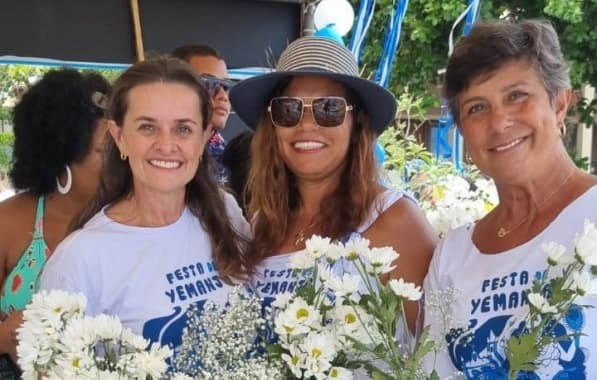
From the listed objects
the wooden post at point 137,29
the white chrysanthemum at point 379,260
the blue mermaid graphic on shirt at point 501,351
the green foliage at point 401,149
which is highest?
the wooden post at point 137,29

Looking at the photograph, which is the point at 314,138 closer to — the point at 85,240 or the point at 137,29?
the point at 85,240

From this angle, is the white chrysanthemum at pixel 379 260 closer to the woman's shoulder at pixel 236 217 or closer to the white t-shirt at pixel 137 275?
the white t-shirt at pixel 137 275

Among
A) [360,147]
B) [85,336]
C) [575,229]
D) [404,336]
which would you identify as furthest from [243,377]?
[360,147]

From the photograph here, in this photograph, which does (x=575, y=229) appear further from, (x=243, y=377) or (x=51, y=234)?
(x=51, y=234)

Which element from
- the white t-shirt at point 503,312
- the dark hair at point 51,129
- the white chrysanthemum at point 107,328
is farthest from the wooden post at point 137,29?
the white chrysanthemum at point 107,328

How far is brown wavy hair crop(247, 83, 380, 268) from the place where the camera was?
1709 millimetres

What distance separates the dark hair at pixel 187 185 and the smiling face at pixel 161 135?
0.03 meters

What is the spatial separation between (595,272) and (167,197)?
109 cm

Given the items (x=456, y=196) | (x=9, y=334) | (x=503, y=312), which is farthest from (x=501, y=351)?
(x=456, y=196)

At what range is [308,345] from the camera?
0.98 m

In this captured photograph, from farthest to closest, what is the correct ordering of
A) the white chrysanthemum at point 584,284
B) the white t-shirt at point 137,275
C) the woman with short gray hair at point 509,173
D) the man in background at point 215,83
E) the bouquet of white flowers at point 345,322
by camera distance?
the man in background at point 215,83 < the white t-shirt at point 137,275 < the woman with short gray hair at point 509,173 < the bouquet of white flowers at point 345,322 < the white chrysanthemum at point 584,284

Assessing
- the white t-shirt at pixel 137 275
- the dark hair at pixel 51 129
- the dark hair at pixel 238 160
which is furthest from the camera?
the dark hair at pixel 238 160

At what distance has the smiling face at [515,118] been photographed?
4.41 feet

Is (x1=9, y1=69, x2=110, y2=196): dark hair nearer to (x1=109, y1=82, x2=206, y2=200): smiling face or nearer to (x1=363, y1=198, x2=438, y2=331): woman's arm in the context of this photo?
(x1=109, y1=82, x2=206, y2=200): smiling face
